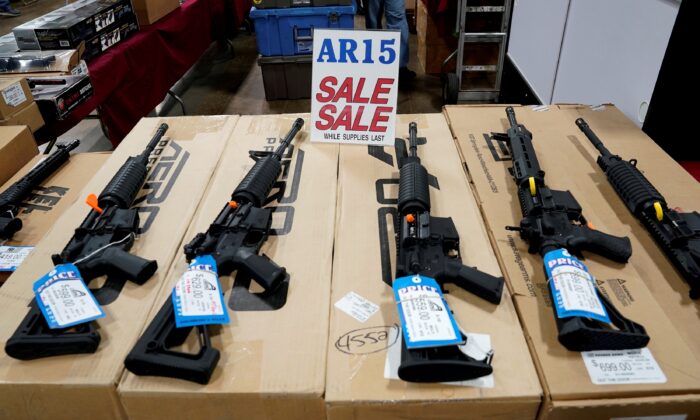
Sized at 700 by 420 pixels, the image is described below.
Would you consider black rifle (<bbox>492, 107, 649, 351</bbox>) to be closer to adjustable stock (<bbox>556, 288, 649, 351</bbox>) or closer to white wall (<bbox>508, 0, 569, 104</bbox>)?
adjustable stock (<bbox>556, 288, 649, 351</bbox>)

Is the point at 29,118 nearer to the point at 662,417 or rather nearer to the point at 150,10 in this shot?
the point at 150,10

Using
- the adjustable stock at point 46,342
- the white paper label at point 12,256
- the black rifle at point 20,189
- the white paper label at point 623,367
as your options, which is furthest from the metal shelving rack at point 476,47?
the adjustable stock at point 46,342

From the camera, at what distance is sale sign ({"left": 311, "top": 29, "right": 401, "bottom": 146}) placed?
168 cm

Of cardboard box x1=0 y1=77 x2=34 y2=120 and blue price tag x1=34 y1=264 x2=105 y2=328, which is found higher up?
cardboard box x1=0 y1=77 x2=34 y2=120

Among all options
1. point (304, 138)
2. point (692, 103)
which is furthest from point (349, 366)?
point (692, 103)

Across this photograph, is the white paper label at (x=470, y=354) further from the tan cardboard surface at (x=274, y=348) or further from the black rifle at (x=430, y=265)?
the tan cardboard surface at (x=274, y=348)

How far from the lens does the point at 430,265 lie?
3.84 ft

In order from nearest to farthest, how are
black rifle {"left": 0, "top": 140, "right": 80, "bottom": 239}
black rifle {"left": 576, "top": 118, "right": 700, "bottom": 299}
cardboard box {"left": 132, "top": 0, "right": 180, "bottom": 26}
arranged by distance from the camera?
black rifle {"left": 576, "top": 118, "right": 700, "bottom": 299}, black rifle {"left": 0, "top": 140, "right": 80, "bottom": 239}, cardboard box {"left": 132, "top": 0, "right": 180, "bottom": 26}

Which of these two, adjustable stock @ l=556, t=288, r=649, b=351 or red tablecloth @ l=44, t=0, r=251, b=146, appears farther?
red tablecloth @ l=44, t=0, r=251, b=146

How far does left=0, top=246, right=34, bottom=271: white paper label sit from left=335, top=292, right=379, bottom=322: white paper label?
3.44 feet

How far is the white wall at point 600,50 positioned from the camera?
5.77ft

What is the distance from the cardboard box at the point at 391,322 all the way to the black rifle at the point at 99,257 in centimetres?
57

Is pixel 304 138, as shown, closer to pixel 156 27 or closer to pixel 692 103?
pixel 692 103

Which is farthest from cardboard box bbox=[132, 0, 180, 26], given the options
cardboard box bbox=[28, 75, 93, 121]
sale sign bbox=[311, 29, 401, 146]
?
sale sign bbox=[311, 29, 401, 146]
